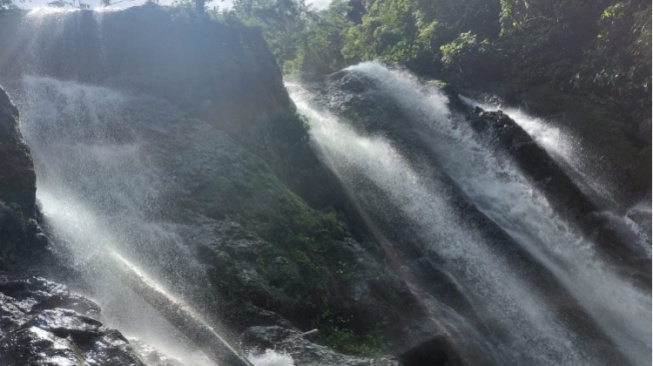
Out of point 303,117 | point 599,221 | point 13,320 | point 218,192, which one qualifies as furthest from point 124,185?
point 599,221

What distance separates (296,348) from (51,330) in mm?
4295

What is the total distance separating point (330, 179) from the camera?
1902 cm

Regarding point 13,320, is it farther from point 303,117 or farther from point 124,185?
point 303,117

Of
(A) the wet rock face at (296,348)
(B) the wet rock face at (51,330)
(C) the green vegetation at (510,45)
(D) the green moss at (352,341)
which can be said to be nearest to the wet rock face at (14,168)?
(B) the wet rock face at (51,330)

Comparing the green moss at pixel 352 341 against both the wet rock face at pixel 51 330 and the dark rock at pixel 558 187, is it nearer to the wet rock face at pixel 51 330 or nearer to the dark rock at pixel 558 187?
the wet rock face at pixel 51 330

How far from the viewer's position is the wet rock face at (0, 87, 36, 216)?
1159 centimetres

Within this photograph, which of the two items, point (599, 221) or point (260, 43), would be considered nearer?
point (599, 221)

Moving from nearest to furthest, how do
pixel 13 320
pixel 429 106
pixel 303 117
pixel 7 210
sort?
pixel 13 320, pixel 7 210, pixel 303 117, pixel 429 106

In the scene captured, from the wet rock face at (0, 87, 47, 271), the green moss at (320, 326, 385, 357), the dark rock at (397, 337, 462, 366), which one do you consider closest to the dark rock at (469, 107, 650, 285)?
the dark rock at (397, 337, 462, 366)

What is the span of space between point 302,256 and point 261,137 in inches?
236

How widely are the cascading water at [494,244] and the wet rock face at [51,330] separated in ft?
26.1

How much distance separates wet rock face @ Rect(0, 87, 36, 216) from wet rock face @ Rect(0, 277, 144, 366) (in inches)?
97.2

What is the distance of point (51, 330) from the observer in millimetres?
8133

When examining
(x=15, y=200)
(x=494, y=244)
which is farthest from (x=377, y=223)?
(x=15, y=200)
